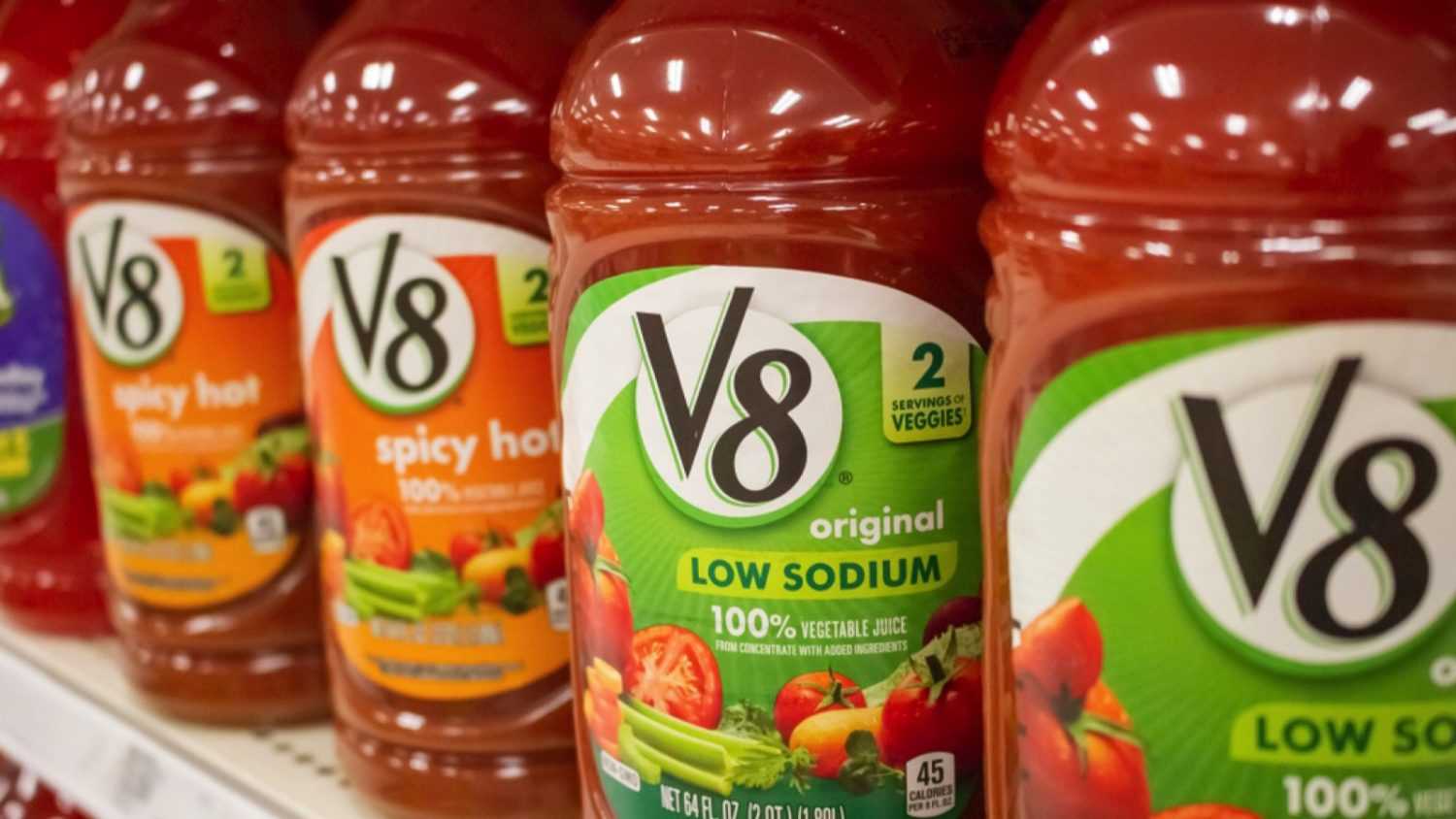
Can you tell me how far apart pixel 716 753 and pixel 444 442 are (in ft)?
1.04

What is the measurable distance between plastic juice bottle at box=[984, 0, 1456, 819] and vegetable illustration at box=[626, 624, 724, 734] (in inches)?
8.3

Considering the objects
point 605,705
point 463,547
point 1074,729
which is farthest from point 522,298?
point 1074,729

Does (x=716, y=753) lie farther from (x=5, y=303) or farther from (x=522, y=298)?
(x=5, y=303)

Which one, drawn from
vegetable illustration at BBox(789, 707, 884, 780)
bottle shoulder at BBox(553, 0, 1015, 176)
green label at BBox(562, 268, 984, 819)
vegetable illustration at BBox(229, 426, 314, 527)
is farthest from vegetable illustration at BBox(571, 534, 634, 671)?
vegetable illustration at BBox(229, 426, 314, 527)

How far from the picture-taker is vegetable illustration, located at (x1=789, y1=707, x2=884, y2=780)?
2.90ft

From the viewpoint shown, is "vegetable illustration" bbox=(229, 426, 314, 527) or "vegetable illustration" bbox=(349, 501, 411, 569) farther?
"vegetable illustration" bbox=(229, 426, 314, 527)

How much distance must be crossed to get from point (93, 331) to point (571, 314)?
0.64m

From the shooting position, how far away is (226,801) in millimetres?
1253

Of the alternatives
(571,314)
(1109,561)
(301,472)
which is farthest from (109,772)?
(1109,561)

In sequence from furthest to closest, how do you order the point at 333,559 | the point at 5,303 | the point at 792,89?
the point at 5,303 → the point at 333,559 → the point at 792,89

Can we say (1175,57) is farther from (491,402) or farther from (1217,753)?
(491,402)

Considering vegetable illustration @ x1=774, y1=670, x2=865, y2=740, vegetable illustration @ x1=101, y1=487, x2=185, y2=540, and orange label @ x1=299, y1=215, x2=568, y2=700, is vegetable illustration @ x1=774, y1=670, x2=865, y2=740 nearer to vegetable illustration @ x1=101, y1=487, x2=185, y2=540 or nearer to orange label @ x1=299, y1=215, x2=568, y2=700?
orange label @ x1=299, y1=215, x2=568, y2=700

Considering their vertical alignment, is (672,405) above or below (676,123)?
below

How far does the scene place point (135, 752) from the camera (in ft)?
4.53
